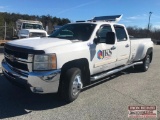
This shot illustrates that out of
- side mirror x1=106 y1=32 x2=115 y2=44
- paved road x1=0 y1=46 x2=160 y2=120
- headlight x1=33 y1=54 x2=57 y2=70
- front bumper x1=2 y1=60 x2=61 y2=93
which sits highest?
side mirror x1=106 y1=32 x2=115 y2=44

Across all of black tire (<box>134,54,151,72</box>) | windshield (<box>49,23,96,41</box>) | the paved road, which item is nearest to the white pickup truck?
windshield (<box>49,23,96,41</box>)

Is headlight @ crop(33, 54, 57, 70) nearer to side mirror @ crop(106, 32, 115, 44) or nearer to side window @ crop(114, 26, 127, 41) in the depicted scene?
side mirror @ crop(106, 32, 115, 44)

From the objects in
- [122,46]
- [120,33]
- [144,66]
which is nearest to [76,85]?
[122,46]

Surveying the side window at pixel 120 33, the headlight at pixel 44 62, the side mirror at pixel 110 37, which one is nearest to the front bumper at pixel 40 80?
the headlight at pixel 44 62

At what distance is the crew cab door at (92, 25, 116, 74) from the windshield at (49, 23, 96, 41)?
0.92 feet

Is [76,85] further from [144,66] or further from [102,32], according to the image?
[144,66]

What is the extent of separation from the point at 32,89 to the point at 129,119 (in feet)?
6.54

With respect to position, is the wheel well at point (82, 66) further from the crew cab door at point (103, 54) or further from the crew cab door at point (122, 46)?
the crew cab door at point (122, 46)

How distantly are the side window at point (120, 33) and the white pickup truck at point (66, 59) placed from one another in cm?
6

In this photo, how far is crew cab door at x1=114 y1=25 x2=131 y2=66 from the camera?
7484mm

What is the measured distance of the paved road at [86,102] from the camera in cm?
493

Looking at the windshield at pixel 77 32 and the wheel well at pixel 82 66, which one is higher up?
the windshield at pixel 77 32

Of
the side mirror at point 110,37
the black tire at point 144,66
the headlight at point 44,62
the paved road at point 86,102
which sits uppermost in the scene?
the side mirror at point 110,37

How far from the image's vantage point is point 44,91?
504 cm
